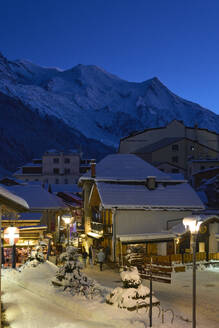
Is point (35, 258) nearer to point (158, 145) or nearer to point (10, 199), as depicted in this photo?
point (10, 199)

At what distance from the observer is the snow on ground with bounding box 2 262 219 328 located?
44.3ft

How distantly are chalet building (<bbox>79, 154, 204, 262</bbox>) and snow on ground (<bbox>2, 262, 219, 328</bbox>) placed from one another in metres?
8.16

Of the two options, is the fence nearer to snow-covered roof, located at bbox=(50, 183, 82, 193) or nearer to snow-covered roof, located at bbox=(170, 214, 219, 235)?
snow-covered roof, located at bbox=(170, 214, 219, 235)

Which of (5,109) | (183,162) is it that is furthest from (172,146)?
(5,109)

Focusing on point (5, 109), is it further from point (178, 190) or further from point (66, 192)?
point (178, 190)

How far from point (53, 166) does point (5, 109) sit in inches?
3163

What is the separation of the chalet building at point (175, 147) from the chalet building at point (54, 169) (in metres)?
27.7

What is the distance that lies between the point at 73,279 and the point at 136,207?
1508 cm

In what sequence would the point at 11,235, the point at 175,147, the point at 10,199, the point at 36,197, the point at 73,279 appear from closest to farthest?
the point at 10,199, the point at 73,279, the point at 11,235, the point at 36,197, the point at 175,147

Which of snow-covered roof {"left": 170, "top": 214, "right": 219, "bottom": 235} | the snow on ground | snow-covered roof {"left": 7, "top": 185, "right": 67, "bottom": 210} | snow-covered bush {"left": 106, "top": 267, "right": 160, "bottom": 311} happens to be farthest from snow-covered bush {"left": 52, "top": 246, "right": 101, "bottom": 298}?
snow-covered roof {"left": 7, "top": 185, "right": 67, "bottom": 210}

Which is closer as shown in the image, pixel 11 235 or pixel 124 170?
pixel 11 235

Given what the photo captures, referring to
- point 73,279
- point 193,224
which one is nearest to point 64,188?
point 73,279

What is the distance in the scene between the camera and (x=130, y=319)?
13570 mm

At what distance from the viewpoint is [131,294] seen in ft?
48.2
